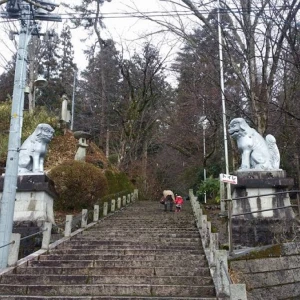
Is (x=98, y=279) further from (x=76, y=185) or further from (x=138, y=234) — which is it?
(x=76, y=185)

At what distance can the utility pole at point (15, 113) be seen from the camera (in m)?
7.23

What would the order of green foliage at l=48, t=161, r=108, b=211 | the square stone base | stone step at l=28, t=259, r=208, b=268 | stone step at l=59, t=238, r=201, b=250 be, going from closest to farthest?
stone step at l=28, t=259, r=208, b=268 → stone step at l=59, t=238, r=201, b=250 → the square stone base → green foliage at l=48, t=161, r=108, b=211

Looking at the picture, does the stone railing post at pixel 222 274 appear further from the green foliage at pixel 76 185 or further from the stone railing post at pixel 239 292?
the green foliage at pixel 76 185

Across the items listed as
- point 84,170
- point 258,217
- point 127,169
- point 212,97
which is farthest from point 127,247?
point 127,169

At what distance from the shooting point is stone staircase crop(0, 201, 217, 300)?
642cm

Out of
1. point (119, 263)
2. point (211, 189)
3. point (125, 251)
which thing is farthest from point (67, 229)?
point (211, 189)

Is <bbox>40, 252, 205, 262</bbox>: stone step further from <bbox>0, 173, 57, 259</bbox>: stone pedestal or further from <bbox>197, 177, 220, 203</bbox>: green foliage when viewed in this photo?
<bbox>197, 177, 220, 203</bbox>: green foliage

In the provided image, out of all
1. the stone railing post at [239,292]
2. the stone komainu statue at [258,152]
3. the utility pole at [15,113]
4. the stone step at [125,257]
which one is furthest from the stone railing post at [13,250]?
the stone komainu statue at [258,152]

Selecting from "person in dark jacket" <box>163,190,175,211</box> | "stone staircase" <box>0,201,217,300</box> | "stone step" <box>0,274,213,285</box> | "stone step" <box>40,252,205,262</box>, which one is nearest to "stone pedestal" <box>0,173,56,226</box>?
"stone staircase" <box>0,201,217,300</box>

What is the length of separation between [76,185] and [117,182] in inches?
255

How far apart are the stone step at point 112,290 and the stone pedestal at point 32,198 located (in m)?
5.05

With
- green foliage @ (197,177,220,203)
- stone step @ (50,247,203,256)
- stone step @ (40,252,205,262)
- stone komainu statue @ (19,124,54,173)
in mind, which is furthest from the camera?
green foliage @ (197,177,220,203)

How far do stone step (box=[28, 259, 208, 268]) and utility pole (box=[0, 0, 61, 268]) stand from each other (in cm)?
103

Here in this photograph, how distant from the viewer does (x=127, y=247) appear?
9312 mm
